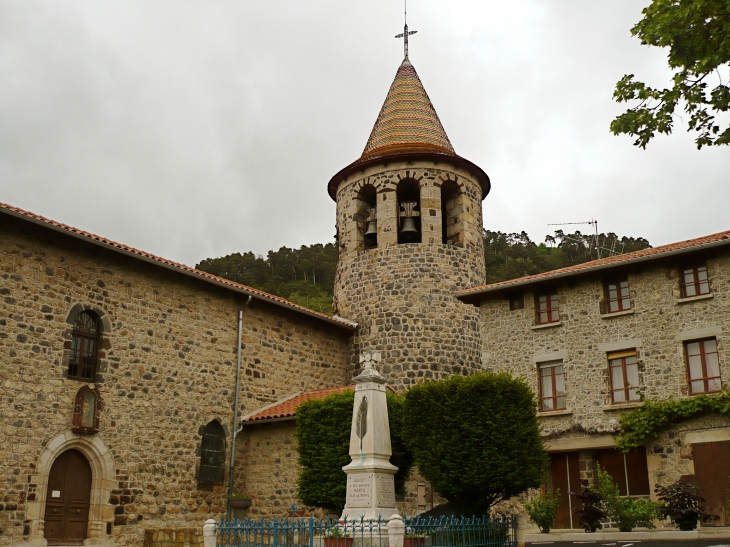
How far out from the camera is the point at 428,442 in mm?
14445

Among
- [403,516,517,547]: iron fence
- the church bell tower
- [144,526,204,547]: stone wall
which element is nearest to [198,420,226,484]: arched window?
[144,526,204,547]: stone wall

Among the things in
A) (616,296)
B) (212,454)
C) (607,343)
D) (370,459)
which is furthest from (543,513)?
(212,454)

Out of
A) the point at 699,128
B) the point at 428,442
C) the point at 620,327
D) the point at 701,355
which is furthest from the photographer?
the point at 620,327

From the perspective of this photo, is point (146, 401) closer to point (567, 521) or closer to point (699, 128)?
point (567, 521)

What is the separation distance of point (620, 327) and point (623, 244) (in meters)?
28.8

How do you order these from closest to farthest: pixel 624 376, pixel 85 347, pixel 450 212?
pixel 85 347 → pixel 624 376 → pixel 450 212

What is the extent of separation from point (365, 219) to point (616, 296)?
375 inches

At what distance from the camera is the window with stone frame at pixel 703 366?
15.8m

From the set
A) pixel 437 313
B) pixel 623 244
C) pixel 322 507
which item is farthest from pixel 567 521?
pixel 623 244

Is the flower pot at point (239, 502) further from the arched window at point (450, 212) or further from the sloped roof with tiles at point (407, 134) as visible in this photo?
the sloped roof with tiles at point (407, 134)

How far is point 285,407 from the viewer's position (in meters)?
19.2

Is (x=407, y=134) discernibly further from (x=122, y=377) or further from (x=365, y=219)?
(x=122, y=377)

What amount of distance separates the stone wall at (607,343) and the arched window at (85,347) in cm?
961

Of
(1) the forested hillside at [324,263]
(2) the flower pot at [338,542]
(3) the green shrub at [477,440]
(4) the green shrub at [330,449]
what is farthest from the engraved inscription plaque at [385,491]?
(1) the forested hillside at [324,263]
